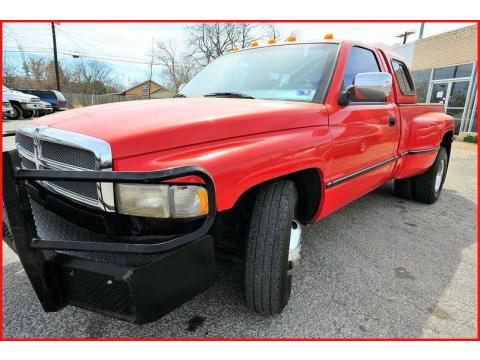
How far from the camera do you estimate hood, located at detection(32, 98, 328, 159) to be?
1508 millimetres

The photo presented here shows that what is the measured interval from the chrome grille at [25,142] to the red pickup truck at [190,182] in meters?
0.02

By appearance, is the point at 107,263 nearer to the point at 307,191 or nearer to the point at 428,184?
the point at 307,191

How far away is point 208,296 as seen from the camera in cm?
226

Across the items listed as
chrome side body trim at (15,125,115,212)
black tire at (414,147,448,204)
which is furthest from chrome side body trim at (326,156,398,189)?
chrome side body trim at (15,125,115,212)

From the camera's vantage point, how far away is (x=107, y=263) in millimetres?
1396

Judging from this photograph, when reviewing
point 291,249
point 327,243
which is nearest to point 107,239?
point 291,249

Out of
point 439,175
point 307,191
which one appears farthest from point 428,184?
point 307,191

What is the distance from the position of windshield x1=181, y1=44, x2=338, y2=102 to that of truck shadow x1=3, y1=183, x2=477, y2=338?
1.33m

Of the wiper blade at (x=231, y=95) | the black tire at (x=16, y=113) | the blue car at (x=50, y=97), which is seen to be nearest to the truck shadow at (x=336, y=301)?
the wiper blade at (x=231, y=95)

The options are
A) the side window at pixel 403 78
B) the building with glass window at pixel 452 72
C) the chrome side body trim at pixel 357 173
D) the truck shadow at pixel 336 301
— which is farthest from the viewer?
the building with glass window at pixel 452 72

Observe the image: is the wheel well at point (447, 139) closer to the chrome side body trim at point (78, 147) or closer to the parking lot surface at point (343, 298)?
the parking lot surface at point (343, 298)

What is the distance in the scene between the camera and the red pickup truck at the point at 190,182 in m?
1.39

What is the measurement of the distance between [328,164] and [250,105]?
2.21 feet

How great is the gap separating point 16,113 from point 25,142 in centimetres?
1549
